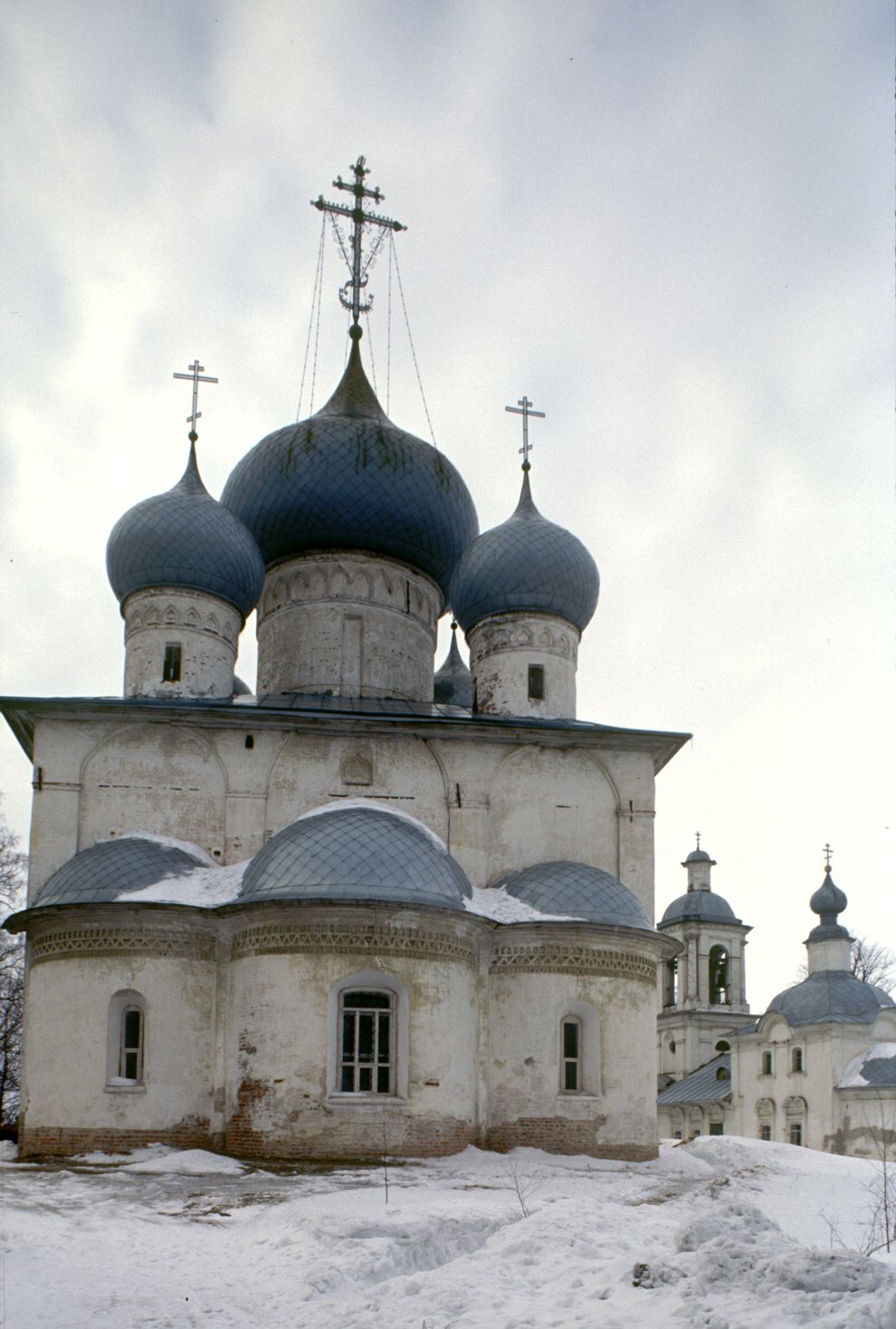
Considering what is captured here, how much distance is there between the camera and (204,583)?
18781 mm

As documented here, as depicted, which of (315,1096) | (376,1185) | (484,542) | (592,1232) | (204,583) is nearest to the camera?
(592,1232)

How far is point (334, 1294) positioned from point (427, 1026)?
716 centimetres

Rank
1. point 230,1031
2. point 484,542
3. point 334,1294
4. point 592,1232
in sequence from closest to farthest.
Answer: point 334,1294 < point 592,1232 < point 230,1031 < point 484,542

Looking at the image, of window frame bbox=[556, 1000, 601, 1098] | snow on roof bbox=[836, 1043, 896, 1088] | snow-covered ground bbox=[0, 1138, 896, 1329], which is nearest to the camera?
snow-covered ground bbox=[0, 1138, 896, 1329]

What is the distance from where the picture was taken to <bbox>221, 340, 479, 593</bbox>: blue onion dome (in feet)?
65.8

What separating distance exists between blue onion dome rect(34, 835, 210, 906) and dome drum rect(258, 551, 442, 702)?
3.94 meters

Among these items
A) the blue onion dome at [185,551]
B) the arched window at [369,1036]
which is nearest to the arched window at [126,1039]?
the arched window at [369,1036]

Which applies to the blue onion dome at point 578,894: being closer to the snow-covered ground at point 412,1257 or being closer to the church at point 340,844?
the church at point 340,844

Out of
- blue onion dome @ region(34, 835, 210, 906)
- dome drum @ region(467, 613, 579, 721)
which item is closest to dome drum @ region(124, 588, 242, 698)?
blue onion dome @ region(34, 835, 210, 906)

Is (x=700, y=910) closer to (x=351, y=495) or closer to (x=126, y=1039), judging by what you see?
(x=351, y=495)

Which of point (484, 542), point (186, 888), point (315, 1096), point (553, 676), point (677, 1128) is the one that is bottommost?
point (677, 1128)

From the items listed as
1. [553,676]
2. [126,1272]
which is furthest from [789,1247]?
[553,676]

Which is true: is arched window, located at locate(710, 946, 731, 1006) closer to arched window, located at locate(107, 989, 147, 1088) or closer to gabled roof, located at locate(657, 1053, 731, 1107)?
gabled roof, located at locate(657, 1053, 731, 1107)

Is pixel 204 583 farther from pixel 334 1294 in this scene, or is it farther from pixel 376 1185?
pixel 334 1294
